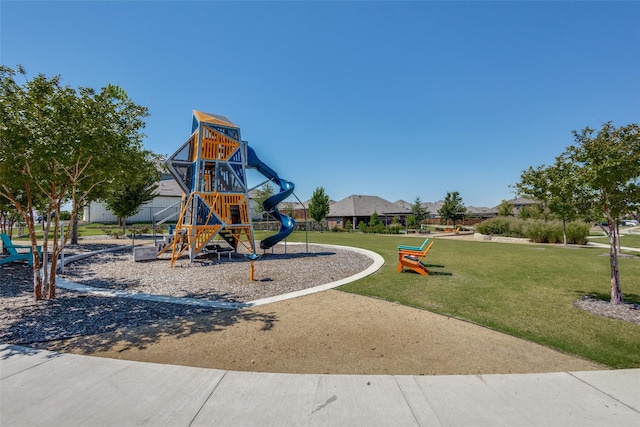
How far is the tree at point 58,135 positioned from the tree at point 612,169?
35.6 ft

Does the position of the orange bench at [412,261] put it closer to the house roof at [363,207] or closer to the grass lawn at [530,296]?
the grass lawn at [530,296]

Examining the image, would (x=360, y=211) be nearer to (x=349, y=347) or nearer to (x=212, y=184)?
(x=212, y=184)

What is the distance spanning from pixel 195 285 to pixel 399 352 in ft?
22.5

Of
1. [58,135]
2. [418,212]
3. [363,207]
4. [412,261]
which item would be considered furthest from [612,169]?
[363,207]

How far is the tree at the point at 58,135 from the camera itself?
6.18 metres

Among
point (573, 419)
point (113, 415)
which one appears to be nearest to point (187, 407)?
point (113, 415)

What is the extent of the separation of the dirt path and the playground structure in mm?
8891

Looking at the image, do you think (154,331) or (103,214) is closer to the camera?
(154,331)

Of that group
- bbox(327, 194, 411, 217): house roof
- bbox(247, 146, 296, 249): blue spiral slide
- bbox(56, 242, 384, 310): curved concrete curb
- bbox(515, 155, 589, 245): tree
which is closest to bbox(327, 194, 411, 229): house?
bbox(327, 194, 411, 217): house roof

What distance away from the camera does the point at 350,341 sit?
5.07m

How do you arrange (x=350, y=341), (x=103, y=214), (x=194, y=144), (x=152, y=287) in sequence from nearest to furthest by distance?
(x=350, y=341), (x=152, y=287), (x=194, y=144), (x=103, y=214)

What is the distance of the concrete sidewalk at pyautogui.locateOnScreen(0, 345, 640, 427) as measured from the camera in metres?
3.04

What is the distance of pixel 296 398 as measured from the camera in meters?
3.42

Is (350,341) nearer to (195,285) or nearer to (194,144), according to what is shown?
(195,285)
